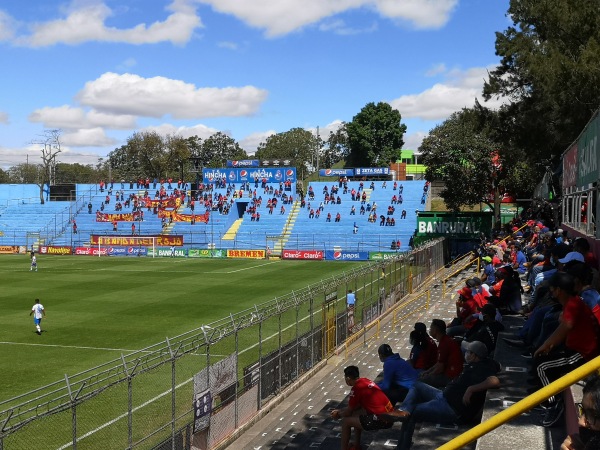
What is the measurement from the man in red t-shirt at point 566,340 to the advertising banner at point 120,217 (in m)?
69.8

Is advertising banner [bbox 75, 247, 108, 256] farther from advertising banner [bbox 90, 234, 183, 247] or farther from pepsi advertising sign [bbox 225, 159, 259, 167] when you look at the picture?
pepsi advertising sign [bbox 225, 159, 259, 167]

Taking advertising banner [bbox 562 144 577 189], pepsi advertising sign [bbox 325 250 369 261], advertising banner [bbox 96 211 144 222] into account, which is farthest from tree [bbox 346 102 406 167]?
advertising banner [bbox 562 144 577 189]

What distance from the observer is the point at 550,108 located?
3912 cm

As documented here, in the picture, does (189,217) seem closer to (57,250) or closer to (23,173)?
(57,250)

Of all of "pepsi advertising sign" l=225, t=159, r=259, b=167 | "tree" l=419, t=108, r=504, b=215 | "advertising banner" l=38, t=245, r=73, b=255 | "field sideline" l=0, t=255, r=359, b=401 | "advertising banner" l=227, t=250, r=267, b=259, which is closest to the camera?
"field sideline" l=0, t=255, r=359, b=401

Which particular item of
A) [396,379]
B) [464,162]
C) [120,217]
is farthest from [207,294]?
[120,217]

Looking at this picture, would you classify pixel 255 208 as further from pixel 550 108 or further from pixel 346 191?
pixel 550 108

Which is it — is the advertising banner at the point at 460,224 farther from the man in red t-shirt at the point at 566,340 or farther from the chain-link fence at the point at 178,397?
the man in red t-shirt at the point at 566,340

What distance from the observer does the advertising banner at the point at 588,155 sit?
13609mm

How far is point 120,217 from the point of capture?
75.0m

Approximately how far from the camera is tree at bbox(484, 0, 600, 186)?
32.1m

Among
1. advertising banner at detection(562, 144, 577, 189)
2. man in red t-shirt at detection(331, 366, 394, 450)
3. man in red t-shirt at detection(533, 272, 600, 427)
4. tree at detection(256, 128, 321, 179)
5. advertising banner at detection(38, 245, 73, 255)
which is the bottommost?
advertising banner at detection(38, 245, 73, 255)

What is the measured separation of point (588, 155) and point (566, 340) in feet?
29.2

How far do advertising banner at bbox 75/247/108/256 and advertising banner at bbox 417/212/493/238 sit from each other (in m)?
30.9
